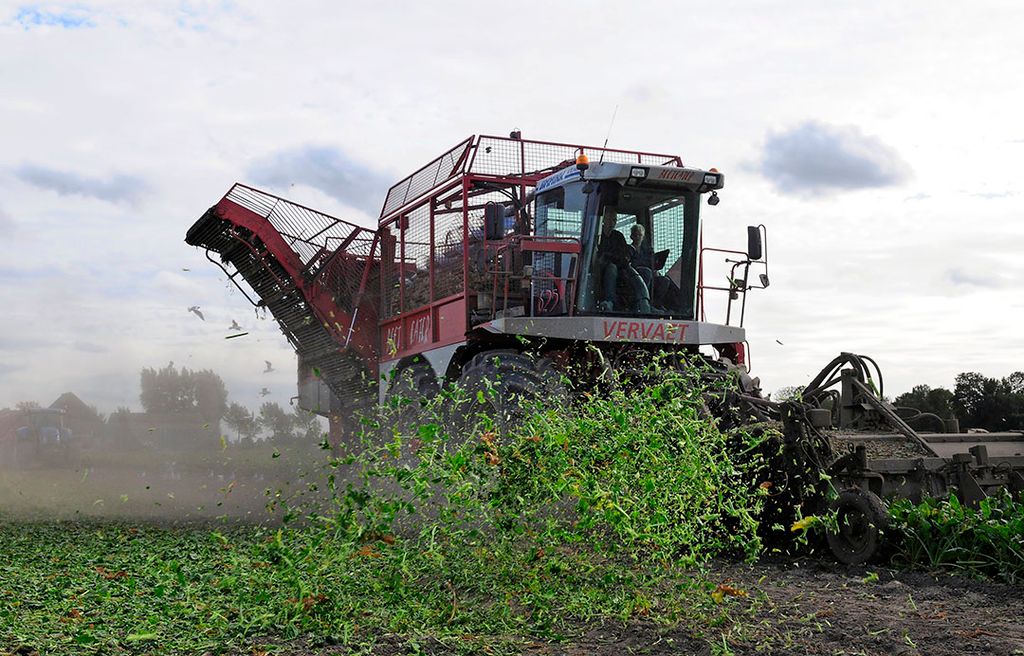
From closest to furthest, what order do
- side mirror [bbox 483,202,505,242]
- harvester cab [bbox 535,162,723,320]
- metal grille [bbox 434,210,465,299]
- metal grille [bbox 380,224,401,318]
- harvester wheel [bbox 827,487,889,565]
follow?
harvester wheel [bbox 827,487,889,565], side mirror [bbox 483,202,505,242], harvester cab [bbox 535,162,723,320], metal grille [bbox 434,210,465,299], metal grille [bbox 380,224,401,318]

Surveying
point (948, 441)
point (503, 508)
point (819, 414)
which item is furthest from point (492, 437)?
point (948, 441)

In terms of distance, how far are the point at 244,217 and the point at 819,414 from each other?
25.7 feet

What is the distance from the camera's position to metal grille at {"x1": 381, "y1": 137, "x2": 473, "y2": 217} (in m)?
10.1

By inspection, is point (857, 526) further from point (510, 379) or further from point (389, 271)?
point (389, 271)

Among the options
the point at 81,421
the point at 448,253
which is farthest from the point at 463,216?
the point at 81,421

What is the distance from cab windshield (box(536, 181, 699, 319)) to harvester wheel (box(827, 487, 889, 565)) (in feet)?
9.67

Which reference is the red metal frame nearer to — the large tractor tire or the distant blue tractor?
the large tractor tire

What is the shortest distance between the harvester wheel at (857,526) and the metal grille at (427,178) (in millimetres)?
5140

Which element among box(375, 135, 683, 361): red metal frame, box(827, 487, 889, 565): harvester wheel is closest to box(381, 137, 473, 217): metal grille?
box(375, 135, 683, 361): red metal frame

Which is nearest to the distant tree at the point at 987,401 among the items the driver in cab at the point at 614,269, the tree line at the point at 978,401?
the tree line at the point at 978,401

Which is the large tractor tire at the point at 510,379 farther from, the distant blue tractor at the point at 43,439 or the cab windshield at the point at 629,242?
the distant blue tractor at the point at 43,439

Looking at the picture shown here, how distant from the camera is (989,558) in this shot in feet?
20.3

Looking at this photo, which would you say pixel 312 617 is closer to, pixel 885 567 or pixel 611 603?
pixel 611 603

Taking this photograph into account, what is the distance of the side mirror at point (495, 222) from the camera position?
868 centimetres
